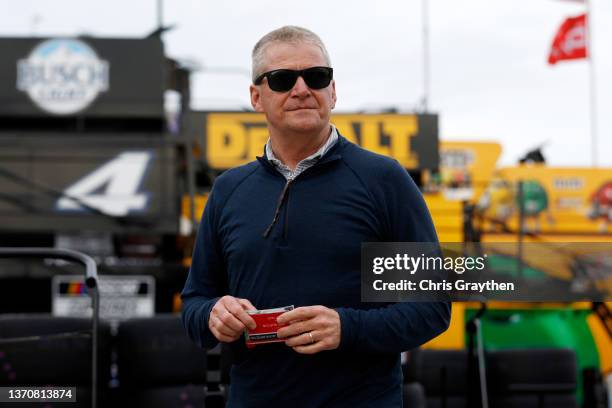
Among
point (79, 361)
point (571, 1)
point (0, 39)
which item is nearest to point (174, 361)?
point (79, 361)

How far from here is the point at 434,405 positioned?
23.7ft

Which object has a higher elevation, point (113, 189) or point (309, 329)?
point (113, 189)

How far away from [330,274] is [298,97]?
1.60ft

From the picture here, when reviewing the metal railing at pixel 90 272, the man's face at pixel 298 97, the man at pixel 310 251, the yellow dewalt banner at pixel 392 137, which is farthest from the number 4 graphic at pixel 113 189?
the man's face at pixel 298 97

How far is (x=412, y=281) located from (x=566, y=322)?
7.22m

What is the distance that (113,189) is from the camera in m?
9.30

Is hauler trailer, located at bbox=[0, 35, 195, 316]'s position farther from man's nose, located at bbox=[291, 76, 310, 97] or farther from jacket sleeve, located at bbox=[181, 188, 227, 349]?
man's nose, located at bbox=[291, 76, 310, 97]

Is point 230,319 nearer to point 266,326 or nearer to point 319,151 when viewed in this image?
point 266,326

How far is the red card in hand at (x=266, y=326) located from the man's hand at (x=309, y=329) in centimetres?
2

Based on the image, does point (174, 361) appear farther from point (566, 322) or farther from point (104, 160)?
point (566, 322)

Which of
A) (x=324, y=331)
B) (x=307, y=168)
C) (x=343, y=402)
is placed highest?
(x=307, y=168)

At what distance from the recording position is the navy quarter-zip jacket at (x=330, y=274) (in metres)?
2.22

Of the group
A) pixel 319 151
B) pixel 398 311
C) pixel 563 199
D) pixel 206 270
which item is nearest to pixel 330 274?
pixel 398 311

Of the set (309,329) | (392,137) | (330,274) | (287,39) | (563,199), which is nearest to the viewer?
(309,329)
